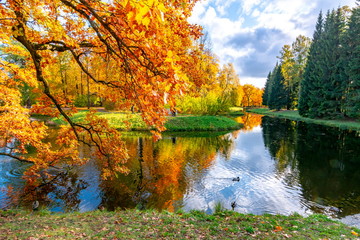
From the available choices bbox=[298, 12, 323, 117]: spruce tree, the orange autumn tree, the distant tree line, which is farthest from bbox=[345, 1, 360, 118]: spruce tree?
the orange autumn tree

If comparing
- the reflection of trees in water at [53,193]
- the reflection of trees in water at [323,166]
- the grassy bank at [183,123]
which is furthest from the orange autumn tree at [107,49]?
the grassy bank at [183,123]

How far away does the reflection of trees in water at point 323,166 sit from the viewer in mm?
9211

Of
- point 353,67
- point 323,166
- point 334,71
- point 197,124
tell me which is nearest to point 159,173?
point 323,166

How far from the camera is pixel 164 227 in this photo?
18.7 ft

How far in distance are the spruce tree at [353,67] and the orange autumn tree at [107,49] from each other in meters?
32.2

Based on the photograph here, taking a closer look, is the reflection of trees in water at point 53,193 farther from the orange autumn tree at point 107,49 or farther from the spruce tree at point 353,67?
the spruce tree at point 353,67

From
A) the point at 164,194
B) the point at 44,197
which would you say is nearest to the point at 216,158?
the point at 164,194

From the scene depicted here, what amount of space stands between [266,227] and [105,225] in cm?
460

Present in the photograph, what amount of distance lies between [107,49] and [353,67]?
37282mm

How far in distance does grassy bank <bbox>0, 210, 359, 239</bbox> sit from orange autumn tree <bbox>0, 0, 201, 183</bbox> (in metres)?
2.16

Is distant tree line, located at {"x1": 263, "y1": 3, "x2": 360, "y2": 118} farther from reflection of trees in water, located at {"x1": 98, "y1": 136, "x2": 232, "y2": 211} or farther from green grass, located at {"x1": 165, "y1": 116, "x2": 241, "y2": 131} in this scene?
reflection of trees in water, located at {"x1": 98, "y1": 136, "x2": 232, "y2": 211}

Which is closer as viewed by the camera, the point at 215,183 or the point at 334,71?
the point at 215,183

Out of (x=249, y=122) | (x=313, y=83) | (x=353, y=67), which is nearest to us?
(x=353, y=67)

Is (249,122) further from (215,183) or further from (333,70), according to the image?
(215,183)
